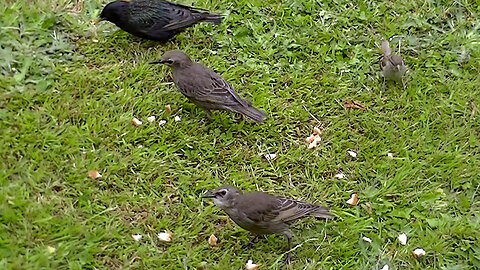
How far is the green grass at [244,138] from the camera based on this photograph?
4.54 m

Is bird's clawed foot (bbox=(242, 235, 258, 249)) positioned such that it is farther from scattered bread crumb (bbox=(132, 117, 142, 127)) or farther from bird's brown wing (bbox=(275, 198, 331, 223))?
scattered bread crumb (bbox=(132, 117, 142, 127))

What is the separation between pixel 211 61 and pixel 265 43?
22.9 inches

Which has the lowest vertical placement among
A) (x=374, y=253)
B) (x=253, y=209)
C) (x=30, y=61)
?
(x=374, y=253)

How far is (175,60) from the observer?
5.61 m

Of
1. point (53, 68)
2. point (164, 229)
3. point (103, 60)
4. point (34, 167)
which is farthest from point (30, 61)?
point (164, 229)

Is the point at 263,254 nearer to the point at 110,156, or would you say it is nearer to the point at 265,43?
the point at 110,156

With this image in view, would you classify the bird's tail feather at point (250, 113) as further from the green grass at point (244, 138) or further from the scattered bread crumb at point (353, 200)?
the scattered bread crumb at point (353, 200)

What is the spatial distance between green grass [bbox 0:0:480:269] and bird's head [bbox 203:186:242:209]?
209 millimetres

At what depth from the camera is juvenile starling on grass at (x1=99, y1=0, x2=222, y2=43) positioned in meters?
5.97

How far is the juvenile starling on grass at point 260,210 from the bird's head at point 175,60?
55.9 inches

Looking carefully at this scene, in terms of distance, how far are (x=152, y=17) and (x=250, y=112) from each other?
1.40 m

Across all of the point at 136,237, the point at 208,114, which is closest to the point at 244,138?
the point at 208,114

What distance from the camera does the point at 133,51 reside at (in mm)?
5996

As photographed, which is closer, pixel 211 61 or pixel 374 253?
pixel 374 253
